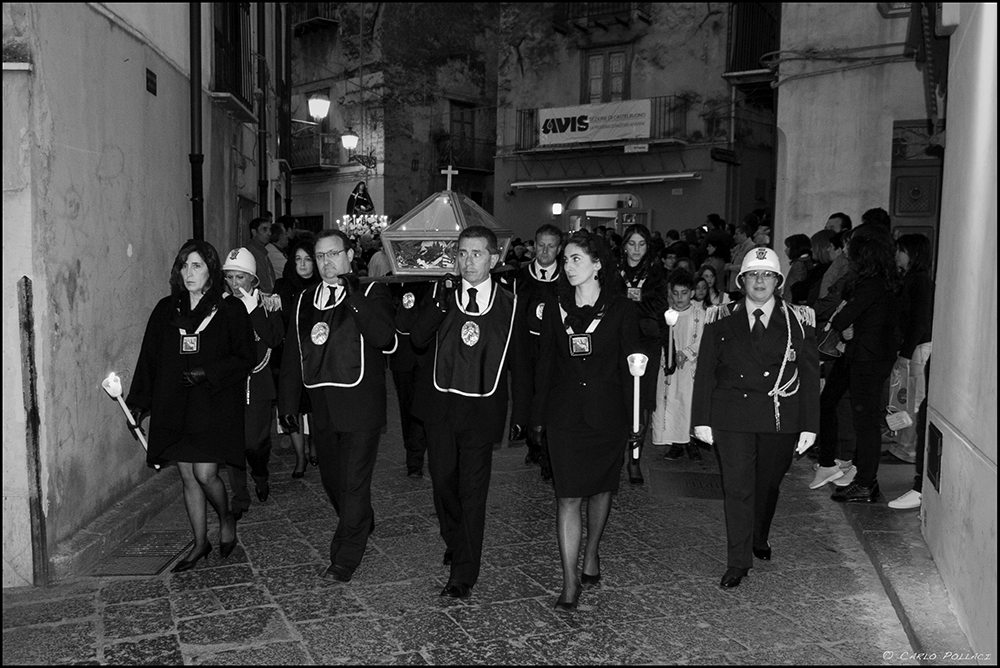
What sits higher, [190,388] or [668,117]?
[668,117]

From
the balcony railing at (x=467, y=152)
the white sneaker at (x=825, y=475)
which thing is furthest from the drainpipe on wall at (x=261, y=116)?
the balcony railing at (x=467, y=152)

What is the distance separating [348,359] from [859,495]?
3.85 m

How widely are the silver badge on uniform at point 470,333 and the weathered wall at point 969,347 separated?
240 cm

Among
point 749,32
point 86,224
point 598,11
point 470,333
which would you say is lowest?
point 470,333

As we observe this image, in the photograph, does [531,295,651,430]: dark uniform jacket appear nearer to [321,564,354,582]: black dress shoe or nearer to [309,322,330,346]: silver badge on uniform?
[309,322,330,346]: silver badge on uniform

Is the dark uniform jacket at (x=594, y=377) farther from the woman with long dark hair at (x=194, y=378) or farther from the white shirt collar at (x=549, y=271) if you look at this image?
the white shirt collar at (x=549, y=271)

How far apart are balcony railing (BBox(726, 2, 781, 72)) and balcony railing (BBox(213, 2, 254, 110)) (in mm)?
14307

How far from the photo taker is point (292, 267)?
8.20m

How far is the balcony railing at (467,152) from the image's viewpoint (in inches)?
1164

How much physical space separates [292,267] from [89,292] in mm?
2553

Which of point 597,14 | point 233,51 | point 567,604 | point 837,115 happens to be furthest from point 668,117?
point 567,604

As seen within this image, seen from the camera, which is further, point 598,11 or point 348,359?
point 598,11

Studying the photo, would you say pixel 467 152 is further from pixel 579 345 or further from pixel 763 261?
pixel 579 345

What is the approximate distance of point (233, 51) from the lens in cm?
1047
